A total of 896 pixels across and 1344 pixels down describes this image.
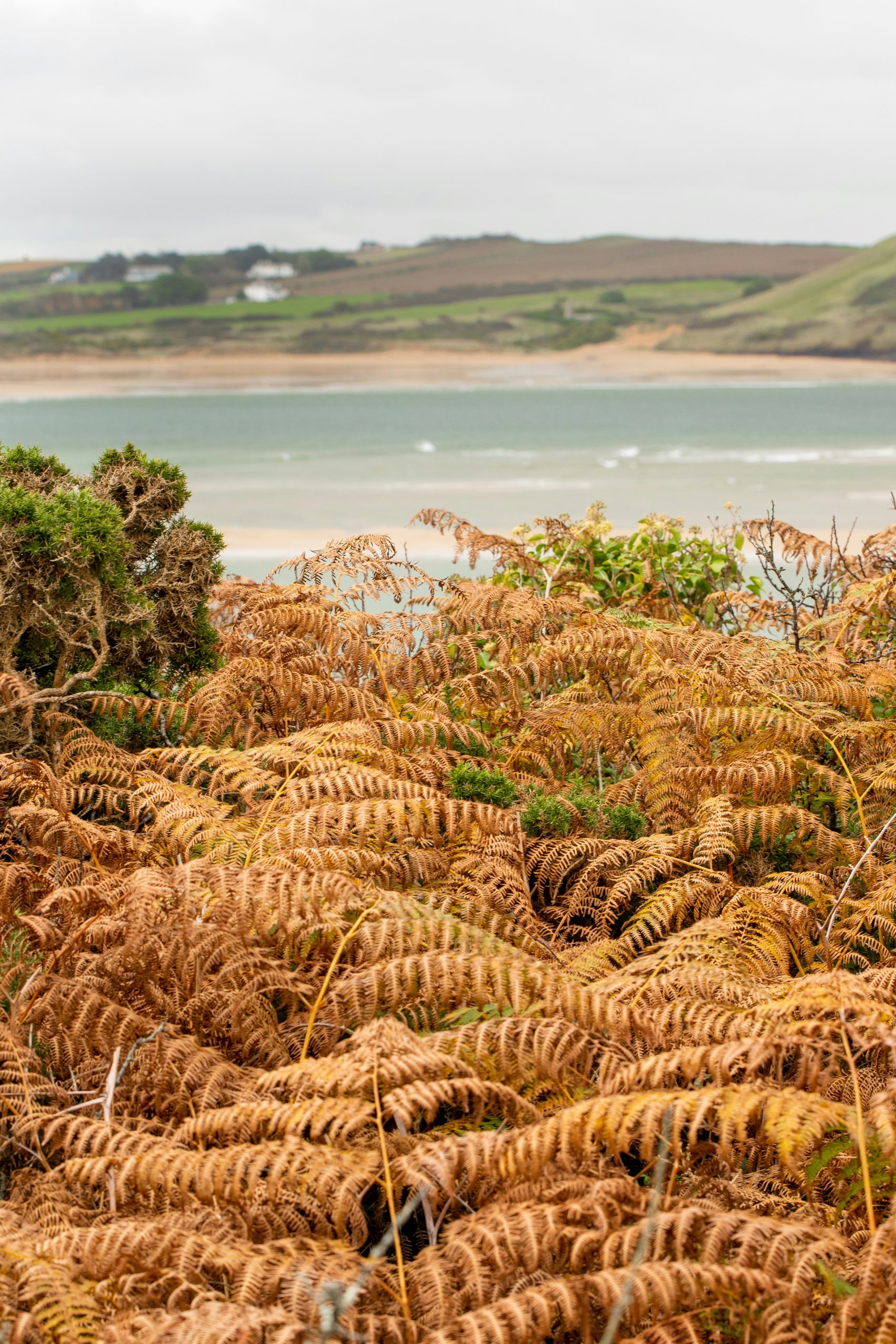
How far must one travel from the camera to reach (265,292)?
11088 centimetres

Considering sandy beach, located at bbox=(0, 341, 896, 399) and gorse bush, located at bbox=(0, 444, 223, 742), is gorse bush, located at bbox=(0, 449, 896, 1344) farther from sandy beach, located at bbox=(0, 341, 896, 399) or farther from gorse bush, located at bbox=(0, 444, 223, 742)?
sandy beach, located at bbox=(0, 341, 896, 399)

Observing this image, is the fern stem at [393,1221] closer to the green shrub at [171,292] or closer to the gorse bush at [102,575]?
the gorse bush at [102,575]

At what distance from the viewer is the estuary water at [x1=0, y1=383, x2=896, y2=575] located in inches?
928

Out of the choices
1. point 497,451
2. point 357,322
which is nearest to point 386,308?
point 357,322

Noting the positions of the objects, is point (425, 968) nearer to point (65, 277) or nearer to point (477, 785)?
point (477, 785)

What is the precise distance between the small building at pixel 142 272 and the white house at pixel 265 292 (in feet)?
42.7

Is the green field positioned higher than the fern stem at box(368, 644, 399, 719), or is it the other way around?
the green field

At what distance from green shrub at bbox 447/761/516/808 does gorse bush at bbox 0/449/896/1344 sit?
0.06ft

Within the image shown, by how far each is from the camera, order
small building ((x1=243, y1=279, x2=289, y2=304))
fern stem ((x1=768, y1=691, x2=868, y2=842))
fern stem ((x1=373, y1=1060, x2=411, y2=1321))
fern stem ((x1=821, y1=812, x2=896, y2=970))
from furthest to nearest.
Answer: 1. small building ((x1=243, y1=279, x2=289, y2=304))
2. fern stem ((x1=768, y1=691, x2=868, y2=842))
3. fern stem ((x1=821, y1=812, x2=896, y2=970))
4. fern stem ((x1=373, y1=1060, x2=411, y2=1321))

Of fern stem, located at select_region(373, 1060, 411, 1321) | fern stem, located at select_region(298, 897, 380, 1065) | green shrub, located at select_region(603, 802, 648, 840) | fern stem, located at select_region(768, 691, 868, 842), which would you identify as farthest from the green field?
fern stem, located at select_region(373, 1060, 411, 1321)

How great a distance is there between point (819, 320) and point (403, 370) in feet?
124

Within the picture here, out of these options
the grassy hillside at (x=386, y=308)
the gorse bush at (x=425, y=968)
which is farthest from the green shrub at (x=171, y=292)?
the gorse bush at (x=425, y=968)

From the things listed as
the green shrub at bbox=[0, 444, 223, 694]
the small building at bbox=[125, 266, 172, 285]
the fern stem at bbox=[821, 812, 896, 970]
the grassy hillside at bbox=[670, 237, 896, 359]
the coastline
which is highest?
the small building at bbox=[125, 266, 172, 285]

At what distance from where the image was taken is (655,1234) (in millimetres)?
1727
